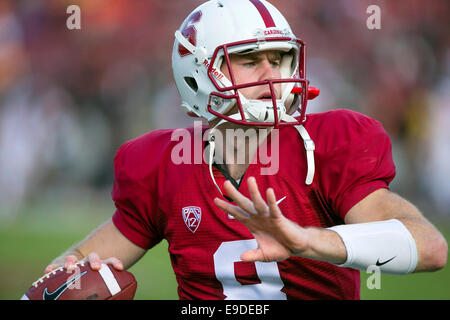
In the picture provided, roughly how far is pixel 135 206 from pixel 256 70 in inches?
28.5

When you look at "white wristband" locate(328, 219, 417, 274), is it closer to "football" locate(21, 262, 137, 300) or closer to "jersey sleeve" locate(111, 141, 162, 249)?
"football" locate(21, 262, 137, 300)

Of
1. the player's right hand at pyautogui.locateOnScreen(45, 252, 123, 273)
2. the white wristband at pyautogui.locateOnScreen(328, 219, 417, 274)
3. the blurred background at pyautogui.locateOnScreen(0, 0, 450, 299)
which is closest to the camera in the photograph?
the white wristband at pyautogui.locateOnScreen(328, 219, 417, 274)

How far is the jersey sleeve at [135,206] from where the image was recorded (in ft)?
7.77

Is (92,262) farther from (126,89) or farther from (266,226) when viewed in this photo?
(126,89)

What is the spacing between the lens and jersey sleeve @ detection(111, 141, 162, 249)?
2369mm

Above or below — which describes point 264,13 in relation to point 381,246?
above

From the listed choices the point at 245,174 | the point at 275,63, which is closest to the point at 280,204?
the point at 245,174

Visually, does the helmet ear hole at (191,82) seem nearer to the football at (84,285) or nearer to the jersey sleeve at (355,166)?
the jersey sleeve at (355,166)

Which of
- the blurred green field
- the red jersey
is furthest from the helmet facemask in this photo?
the blurred green field

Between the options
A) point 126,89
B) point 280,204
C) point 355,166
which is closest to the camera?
point 355,166

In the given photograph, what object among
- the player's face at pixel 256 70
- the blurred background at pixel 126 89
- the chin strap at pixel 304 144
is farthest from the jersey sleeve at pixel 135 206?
the blurred background at pixel 126 89

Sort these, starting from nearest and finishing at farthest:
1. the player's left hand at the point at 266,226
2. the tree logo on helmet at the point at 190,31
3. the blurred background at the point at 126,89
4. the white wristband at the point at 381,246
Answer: the player's left hand at the point at 266,226
the white wristband at the point at 381,246
the tree logo on helmet at the point at 190,31
the blurred background at the point at 126,89

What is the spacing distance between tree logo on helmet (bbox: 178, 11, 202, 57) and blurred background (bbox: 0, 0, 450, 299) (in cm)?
436

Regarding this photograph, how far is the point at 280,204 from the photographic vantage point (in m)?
2.07
